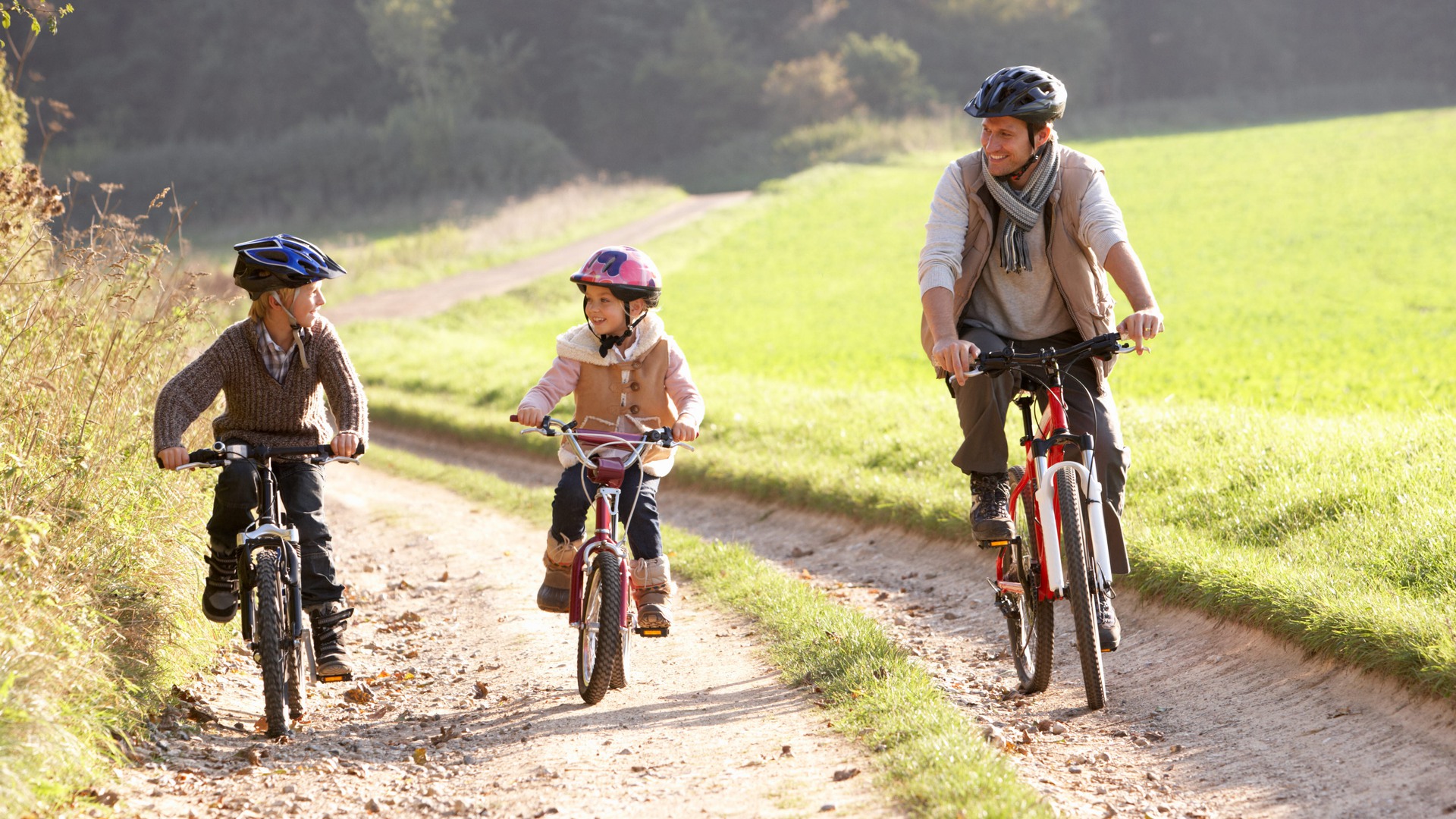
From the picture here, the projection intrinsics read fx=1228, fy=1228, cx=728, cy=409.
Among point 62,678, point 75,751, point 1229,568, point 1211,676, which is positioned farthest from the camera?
point 1229,568

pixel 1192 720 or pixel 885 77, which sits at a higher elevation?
pixel 885 77

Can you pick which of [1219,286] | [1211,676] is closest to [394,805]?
[1211,676]

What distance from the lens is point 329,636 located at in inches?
236

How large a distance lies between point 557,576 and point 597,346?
1.20m

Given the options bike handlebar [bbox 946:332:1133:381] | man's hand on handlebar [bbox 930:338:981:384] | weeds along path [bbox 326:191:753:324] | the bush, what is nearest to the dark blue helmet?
man's hand on handlebar [bbox 930:338:981:384]

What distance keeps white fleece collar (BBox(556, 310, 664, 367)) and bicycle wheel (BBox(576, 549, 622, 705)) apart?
99 cm

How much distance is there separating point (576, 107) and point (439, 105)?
11199mm

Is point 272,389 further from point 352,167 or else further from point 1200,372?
point 352,167

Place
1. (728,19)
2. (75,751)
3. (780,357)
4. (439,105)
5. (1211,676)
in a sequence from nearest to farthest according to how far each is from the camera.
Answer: (75,751) → (1211,676) → (780,357) → (439,105) → (728,19)

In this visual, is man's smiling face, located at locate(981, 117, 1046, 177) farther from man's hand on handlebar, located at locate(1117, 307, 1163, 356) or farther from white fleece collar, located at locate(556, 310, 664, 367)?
white fleece collar, located at locate(556, 310, 664, 367)

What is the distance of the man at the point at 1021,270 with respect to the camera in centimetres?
541

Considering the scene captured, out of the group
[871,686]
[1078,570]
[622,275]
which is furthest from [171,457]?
[1078,570]

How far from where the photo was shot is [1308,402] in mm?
13812

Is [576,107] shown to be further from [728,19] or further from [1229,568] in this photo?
[1229,568]
